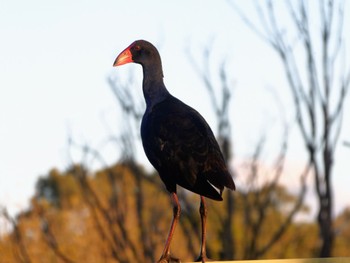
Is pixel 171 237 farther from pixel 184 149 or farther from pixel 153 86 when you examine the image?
pixel 153 86

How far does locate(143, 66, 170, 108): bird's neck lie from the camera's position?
7.45 metres

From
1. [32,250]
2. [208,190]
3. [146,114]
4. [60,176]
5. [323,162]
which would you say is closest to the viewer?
[208,190]

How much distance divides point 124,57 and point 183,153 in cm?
95

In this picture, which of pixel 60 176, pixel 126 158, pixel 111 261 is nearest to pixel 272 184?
pixel 126 158

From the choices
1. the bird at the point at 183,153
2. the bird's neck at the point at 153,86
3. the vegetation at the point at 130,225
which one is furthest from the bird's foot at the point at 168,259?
the vegetation at the point at 130,225

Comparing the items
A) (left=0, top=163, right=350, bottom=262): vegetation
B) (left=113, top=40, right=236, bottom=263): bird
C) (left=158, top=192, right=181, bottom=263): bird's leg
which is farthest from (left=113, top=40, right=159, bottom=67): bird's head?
(left=0, top=163, right=350, bottom=262): vegetation

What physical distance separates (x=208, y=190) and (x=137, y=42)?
1.35 metres

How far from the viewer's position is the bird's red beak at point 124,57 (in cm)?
756

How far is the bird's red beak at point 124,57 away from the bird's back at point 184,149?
50 centimetres

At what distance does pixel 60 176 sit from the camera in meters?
59.5

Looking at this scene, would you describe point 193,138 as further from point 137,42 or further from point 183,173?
point 137,42

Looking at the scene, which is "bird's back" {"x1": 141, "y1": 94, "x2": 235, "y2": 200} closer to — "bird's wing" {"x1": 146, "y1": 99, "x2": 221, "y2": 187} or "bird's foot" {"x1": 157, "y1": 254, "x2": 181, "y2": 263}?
"bird's wing" {"x1": 146, "y1": 99, "x2": 221, "y2": 187}

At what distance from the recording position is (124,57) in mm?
7586

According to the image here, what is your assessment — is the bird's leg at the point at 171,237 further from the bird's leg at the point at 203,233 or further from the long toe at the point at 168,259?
the bird's leg at the point at 203,233
